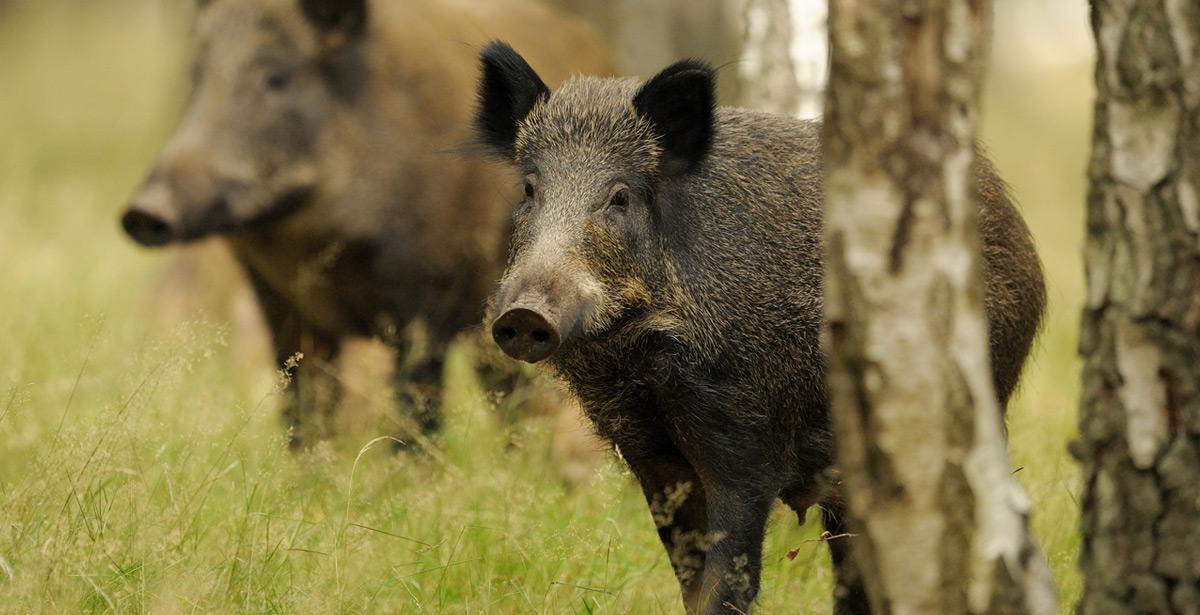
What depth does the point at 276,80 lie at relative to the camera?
6.36 meters

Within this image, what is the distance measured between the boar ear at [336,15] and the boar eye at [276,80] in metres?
0.27

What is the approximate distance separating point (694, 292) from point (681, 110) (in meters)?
0.52

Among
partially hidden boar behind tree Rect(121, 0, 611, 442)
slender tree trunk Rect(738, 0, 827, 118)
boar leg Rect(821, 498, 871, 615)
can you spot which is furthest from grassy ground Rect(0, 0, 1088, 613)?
slender tree trunk Rect(738, 0, 827, 118)

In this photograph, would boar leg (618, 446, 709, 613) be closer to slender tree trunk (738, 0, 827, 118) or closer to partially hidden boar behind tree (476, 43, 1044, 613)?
partially hidden boar behind tree (476, 43, 1044, 613)

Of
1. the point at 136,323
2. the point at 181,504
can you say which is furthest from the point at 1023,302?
the point at 136,323

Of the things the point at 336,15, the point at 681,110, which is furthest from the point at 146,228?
the point at 681,110

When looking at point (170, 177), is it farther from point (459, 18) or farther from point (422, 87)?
point (459, 18)

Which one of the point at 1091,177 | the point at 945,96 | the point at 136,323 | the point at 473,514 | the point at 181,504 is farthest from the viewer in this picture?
the point at 136,323

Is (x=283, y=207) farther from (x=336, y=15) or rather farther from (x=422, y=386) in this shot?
(x=422, y=386)

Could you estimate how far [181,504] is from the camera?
3.68m

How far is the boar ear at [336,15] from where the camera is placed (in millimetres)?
6348

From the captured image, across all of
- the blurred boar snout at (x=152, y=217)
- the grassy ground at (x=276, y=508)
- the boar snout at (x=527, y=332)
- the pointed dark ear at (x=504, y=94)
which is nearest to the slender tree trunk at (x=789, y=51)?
the grassy ground at (x=276, y=508)

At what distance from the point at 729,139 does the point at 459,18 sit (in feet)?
10.1

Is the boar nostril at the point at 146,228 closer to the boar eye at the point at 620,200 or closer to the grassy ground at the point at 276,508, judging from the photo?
the grassy ground at the point at 276,508
